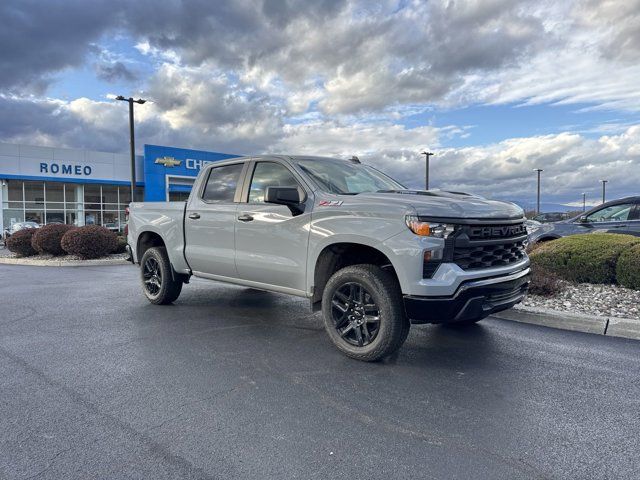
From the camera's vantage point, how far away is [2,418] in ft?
10.6

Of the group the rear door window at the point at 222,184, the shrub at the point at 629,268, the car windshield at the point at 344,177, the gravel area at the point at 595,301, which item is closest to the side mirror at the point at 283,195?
the car windshield at the point at 344,177

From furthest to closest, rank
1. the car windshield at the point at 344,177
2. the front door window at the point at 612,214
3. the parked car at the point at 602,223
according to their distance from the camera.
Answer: the front door window at the point at 612,214
the parked car at the point at 602,223
the car windshield at the point at 344,177

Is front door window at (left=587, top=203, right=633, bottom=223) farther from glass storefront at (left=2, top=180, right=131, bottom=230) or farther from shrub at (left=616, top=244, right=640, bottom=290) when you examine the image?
glass storefront at (left=2, top=180, right=131, bottom=230)

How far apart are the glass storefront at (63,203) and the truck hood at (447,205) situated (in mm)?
34131

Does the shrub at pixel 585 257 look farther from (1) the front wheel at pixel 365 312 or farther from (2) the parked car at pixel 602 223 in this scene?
(1) the front wheel at pixel 365 312

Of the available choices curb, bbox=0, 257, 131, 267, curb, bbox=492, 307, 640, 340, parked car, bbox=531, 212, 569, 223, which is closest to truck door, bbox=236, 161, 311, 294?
curb, bbox=492, 307, 640, 340

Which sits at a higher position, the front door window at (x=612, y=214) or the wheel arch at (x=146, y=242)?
the front door window at (x=612, y=214)

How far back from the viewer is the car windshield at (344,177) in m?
5.03

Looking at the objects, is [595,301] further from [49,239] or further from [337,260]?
[49,239]

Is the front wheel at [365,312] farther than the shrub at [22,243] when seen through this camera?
No

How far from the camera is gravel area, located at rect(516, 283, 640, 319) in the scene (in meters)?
6.16

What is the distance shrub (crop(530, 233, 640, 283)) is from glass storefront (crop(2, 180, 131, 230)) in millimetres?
32801

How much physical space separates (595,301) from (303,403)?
5.10 metres

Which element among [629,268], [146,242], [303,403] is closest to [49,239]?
[146,242]
